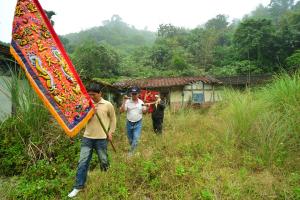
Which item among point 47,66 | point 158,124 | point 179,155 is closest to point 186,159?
point 179,155

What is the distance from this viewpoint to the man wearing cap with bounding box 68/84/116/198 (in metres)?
3.33

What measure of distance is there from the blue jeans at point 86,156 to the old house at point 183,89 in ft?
44.9

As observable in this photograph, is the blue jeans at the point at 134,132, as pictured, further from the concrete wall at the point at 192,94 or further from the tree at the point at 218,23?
the tree at the point at 218,23

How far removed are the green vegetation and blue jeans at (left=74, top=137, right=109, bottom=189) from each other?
148mm

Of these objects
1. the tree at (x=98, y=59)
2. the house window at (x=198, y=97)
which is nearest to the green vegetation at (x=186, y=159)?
the house window at (x=198, y=97)

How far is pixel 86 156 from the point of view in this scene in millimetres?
3350

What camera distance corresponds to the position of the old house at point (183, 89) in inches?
686

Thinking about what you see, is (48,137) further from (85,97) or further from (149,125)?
(149,125)

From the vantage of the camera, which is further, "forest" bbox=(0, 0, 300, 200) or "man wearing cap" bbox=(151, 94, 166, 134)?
"man wearing cap" bbox=(151, 94, 166, 134)

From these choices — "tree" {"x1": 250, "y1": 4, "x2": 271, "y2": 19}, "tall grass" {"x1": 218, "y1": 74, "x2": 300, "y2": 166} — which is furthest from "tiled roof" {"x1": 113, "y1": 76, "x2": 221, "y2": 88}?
"tree" {"x1": 250, "y1": 4, "x2": 271, "y2": 19}

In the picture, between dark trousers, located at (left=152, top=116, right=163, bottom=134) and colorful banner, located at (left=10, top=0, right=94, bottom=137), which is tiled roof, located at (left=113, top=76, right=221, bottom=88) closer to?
dark trousers, located at (left=152, top=116, right=163, bottom=134)

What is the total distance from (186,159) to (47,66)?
8.40 ft

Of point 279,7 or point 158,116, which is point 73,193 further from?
point 279,7

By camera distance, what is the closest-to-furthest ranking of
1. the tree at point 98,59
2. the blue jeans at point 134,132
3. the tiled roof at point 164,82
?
1. the blue jeans at point 134,132
2. the tiled roof at point 164,82
3. the tree at point 98,59
